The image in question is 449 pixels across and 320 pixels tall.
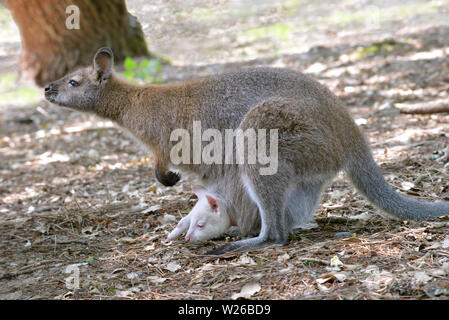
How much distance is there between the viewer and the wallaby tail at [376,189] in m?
4.18

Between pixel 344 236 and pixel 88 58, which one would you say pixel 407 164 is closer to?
pixel 344 236

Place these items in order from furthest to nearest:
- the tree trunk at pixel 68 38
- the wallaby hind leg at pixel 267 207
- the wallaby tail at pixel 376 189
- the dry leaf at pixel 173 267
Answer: the tree trunk at pixel 68 38 < the wallaby tail at pixel 376 189 < the wallaby hind leg at pixel 267 207 < the dry leaf at pixel 173 267

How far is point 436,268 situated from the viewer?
129 inches

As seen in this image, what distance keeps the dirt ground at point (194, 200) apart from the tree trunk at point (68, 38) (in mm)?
826

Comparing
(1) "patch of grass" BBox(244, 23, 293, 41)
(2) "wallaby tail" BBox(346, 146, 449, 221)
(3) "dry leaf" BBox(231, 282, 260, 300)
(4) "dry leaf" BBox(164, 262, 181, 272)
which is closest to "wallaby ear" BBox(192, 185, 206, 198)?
(4) "dry leaf" BBox(164, 262, 181, 272)

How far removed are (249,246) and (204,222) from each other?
1.69ft

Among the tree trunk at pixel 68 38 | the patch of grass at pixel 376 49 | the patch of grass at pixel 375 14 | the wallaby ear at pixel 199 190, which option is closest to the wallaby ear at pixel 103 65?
the wallaby ear at pixel 199 190

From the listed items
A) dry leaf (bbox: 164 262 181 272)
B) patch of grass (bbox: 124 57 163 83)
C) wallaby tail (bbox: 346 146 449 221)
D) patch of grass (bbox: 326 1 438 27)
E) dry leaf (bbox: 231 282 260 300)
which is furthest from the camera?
patch of grass (bbox: 326 1 438 27)

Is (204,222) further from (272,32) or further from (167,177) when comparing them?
(272,32)

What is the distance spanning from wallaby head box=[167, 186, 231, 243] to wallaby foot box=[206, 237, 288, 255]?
1.02 feet

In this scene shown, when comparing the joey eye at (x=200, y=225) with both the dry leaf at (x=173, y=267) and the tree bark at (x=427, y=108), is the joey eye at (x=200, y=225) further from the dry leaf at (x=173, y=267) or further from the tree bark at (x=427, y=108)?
the tree bark at (x=427, y=108)

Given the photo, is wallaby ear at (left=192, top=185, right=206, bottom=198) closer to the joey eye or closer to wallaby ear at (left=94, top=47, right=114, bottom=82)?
the joey eye

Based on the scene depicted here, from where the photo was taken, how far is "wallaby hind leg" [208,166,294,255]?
4062 mm

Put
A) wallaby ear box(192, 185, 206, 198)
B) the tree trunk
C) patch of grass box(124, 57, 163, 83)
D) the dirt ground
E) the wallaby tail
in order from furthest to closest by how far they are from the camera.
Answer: patch of grass box(124, 57, 163, 83) < the tree trunk < wallaby ear box(192, 185, 206, 198) < the wallaby tail < the dirt ground
